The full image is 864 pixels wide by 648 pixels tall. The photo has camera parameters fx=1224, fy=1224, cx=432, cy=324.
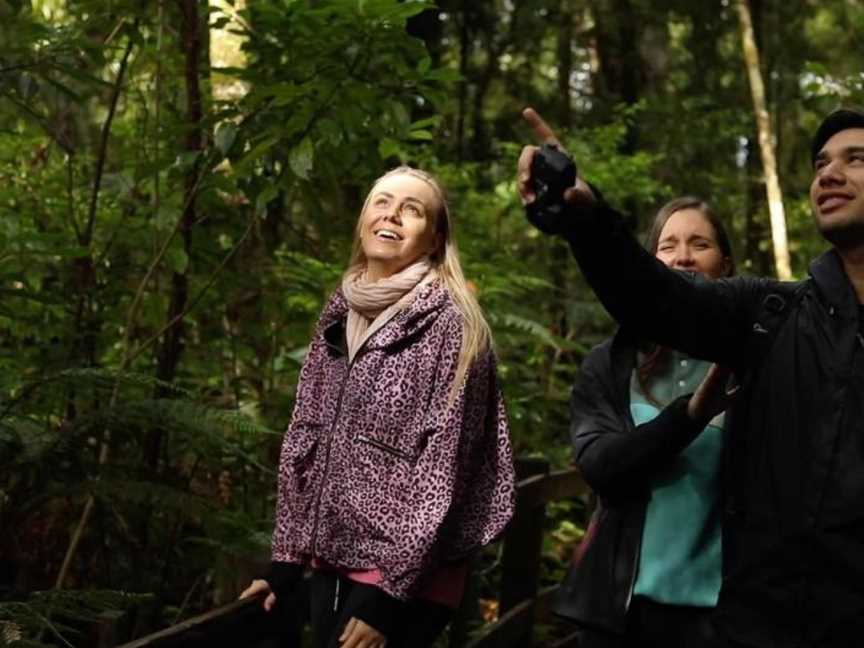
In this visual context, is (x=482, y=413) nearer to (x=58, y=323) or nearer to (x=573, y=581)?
(x=573, y=581)

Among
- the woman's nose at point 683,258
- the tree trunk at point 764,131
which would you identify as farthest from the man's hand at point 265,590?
the tree trunk at point 764,131

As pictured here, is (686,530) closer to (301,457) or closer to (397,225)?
(301,457)

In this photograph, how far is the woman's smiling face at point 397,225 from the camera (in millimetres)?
3725

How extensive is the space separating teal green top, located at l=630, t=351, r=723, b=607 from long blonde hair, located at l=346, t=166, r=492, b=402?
562 millimetres

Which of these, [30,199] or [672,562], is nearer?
[672,562]

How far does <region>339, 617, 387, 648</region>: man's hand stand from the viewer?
3.27 metres

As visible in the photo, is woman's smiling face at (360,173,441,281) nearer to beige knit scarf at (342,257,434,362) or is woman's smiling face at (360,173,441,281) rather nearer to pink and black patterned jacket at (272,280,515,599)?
beige knit scarf at (342,257,434,362)

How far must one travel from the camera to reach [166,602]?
17.3 ft

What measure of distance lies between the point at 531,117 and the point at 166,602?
11.5 feet

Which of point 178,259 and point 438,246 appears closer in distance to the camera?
point 438,246

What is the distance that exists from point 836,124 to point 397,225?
1381 millimetres

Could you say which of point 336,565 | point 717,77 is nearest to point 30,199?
point 336,565

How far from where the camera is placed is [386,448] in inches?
134

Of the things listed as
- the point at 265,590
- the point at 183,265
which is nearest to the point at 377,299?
the point at 265,590
